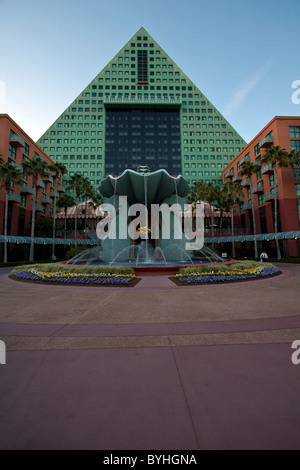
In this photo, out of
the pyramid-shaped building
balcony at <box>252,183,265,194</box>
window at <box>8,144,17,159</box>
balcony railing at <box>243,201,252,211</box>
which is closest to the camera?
window at <box>8,144,17,159</box>

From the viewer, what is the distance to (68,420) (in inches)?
84.1

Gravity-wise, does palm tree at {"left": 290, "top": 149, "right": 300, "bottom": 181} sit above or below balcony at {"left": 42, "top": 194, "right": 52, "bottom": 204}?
above

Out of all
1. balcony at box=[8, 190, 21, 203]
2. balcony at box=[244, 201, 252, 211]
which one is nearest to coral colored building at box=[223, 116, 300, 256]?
balcony at box=[244, 201, 252, 211]

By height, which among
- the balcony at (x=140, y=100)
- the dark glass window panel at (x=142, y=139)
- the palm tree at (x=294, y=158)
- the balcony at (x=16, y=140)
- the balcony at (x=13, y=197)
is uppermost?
the balcony at (x=140, y=100)

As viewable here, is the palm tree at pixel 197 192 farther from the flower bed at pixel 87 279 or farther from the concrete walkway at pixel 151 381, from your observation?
the concrete walkway at pixel 151 381

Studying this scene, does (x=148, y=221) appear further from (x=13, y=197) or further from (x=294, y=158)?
(x=294, y=158)

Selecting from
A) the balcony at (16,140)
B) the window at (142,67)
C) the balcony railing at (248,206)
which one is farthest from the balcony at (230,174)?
the balcony at (16,140)

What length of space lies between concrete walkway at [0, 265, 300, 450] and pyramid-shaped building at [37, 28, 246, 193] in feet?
236

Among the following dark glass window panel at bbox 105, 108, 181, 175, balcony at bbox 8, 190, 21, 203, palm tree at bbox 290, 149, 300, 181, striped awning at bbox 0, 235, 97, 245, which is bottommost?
striped awning at bbox 0, 235, 97, 245

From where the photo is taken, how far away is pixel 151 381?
2.81m

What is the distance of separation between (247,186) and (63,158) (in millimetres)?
58905

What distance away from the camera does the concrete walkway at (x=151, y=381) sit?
6.36 ft

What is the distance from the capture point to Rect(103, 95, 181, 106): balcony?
251 ft

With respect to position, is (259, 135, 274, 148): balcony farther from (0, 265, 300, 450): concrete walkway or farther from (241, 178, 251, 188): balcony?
(0, 265, 300, 450): concrete walkway
